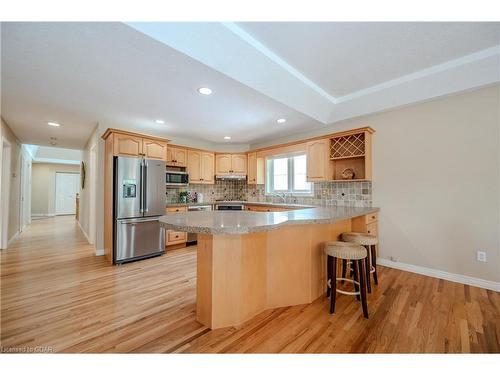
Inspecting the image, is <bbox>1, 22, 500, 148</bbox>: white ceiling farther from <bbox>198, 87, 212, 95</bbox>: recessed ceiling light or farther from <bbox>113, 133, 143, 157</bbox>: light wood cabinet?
<bbox>113, 133, 143, 157</bbox>: light wood cabinet

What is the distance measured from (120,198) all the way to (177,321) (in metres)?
2.32

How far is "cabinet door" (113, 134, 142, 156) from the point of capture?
344cm

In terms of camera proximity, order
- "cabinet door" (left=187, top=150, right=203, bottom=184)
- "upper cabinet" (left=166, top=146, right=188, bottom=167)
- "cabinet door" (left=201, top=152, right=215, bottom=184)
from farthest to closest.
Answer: "cabinet door" (left=201, top=152, right=215, bottom=184), "cabinet door" (left=187, top=150, right=203, bottom=184), "upper cabinet" (left=166, top=146, right=188, bottom=167)

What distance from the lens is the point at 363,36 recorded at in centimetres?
209

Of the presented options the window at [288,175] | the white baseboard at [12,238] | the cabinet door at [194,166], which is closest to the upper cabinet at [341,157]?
the window at [288,175]

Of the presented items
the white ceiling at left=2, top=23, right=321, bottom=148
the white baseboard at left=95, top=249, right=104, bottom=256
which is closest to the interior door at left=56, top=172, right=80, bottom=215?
the white ceiling at left=2, top=23, right=321, bottom=148

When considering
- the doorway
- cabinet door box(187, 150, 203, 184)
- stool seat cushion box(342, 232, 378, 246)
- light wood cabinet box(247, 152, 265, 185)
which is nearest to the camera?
stool seat cushion box(342, 232, 378, 246)

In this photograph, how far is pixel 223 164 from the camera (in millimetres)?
5395

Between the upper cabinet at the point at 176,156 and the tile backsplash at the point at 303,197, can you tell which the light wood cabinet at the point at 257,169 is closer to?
the tile backsplash at the point at 303,197

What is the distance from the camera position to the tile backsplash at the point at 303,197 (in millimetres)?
3723

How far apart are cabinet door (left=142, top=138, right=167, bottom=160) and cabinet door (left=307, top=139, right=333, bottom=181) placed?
9.24 feet

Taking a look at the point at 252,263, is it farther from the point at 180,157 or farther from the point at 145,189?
the point at 180,157

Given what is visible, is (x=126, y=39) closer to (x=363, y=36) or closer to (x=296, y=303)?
(x=363, y=36)

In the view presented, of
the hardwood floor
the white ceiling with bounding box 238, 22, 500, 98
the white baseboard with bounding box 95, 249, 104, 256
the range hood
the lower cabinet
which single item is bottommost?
the hardwood floor
